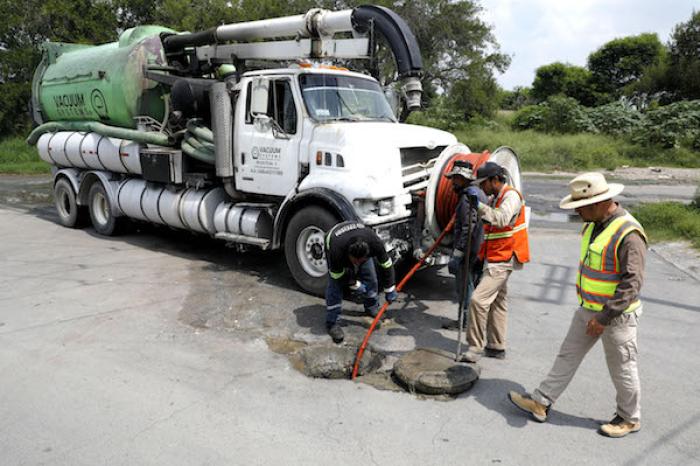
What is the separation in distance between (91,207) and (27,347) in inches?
224

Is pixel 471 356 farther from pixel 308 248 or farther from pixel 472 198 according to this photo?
pixel 308 248

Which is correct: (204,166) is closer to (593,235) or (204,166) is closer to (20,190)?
(593,235)

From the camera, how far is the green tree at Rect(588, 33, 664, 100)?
157 ft

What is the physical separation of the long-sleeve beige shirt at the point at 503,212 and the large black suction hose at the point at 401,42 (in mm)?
2261

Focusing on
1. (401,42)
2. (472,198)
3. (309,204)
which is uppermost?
(401,42)

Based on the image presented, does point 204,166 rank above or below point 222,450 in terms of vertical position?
above

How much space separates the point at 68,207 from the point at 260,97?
610 centimetres

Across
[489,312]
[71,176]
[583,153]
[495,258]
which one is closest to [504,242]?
[495,258]

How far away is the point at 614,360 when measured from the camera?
143 inches

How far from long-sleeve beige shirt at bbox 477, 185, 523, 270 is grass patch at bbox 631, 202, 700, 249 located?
5.75 meters

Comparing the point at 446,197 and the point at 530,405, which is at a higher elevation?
the point at 446,197

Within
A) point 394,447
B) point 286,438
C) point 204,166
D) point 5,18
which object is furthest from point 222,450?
point 5,18

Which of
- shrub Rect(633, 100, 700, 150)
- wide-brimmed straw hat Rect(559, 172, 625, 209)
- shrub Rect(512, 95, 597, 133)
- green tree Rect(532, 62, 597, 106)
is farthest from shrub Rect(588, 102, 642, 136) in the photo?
wide-brimmed straw hat Rect(559, 172, 625, 209)

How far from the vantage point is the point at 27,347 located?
5109mm
